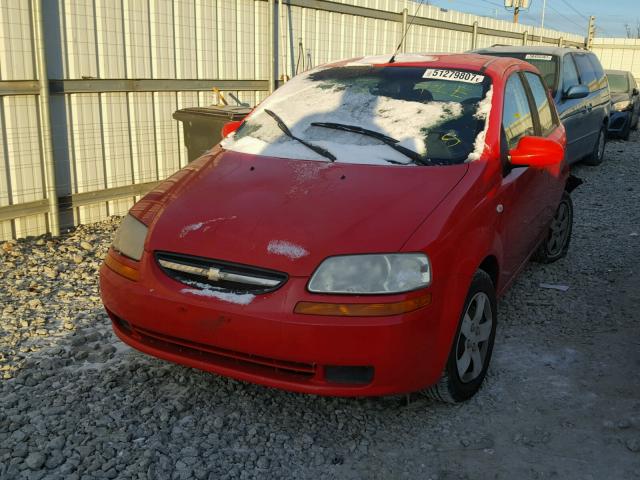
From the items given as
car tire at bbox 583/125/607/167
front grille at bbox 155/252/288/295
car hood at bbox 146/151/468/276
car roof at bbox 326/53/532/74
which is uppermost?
car roof at bbox 326/53/532/74

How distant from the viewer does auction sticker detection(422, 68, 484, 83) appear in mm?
3883

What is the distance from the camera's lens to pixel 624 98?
13.5 metres

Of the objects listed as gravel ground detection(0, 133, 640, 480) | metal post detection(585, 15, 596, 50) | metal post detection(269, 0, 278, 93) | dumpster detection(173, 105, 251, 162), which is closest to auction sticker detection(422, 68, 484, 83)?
gravel ground detection(0, 133, 640, 480)

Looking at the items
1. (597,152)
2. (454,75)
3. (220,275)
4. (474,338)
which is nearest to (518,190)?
(454,75)

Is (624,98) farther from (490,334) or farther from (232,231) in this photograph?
(232,231)

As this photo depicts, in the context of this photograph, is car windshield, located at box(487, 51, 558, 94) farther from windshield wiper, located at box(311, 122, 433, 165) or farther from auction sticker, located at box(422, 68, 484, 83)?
windshield wiper, located at box(311, 122, 433, 165)

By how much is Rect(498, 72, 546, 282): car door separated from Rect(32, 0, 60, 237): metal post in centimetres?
379

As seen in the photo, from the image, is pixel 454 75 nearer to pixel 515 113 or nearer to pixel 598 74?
pixel 515 113

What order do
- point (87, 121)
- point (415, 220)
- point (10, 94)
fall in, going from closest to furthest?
point (415, 220) < point (10, 94) < point (87, 121)

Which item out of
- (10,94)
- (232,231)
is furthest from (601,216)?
(10,94)

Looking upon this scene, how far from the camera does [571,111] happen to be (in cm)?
814

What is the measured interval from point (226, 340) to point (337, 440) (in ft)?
2.31

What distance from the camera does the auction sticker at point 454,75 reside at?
388 cm

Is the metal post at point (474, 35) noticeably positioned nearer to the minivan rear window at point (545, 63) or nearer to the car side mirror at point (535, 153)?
the minivan rear window at point (545, 63)
